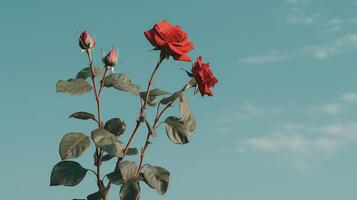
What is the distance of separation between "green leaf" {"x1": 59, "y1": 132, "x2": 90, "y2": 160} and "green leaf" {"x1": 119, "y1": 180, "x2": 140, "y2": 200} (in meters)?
0.27

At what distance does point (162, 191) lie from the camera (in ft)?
10.0

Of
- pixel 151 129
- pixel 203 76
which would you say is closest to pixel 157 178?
pixel 151 129

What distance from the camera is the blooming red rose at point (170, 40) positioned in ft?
9.66

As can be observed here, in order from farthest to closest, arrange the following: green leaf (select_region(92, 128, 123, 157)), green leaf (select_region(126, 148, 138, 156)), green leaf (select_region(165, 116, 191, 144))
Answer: green leaf (select_region(126, 148, 138, 156)) → green leaf (select_region(165, 116, 191, 144)) → green leaf (select_region(92, 128, 123, 157))

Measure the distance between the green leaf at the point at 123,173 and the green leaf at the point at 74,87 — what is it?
0.40m

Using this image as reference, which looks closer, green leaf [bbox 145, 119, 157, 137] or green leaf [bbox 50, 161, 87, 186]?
green leaf [bbox 145, 119, 157, 137]

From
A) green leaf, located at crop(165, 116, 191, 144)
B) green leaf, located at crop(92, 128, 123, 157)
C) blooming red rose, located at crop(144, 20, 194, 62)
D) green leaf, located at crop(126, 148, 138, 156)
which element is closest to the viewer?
green leaf, located at crop(92, 128, 123, 157)

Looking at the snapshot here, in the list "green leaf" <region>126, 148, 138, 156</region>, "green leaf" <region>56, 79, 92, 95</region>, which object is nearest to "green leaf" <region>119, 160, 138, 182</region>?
"green leaf" <region>126, 148, 138, 156</region>

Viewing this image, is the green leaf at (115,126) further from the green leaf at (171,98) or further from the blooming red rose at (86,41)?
the blooming red rose at (86,41)

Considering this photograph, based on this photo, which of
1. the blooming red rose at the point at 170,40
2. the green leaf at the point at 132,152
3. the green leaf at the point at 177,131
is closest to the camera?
the blooming red rose at the point at 170,40

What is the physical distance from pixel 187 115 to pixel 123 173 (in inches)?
16.9

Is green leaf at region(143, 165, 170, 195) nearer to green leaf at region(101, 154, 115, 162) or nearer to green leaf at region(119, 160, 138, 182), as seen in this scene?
green leaf at region(119, 160, 138, 182)

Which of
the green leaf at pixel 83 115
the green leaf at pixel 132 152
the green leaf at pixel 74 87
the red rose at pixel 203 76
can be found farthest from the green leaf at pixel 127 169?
the red rose at pixel 203 76

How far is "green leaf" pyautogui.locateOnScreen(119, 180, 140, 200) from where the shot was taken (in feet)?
9.73
